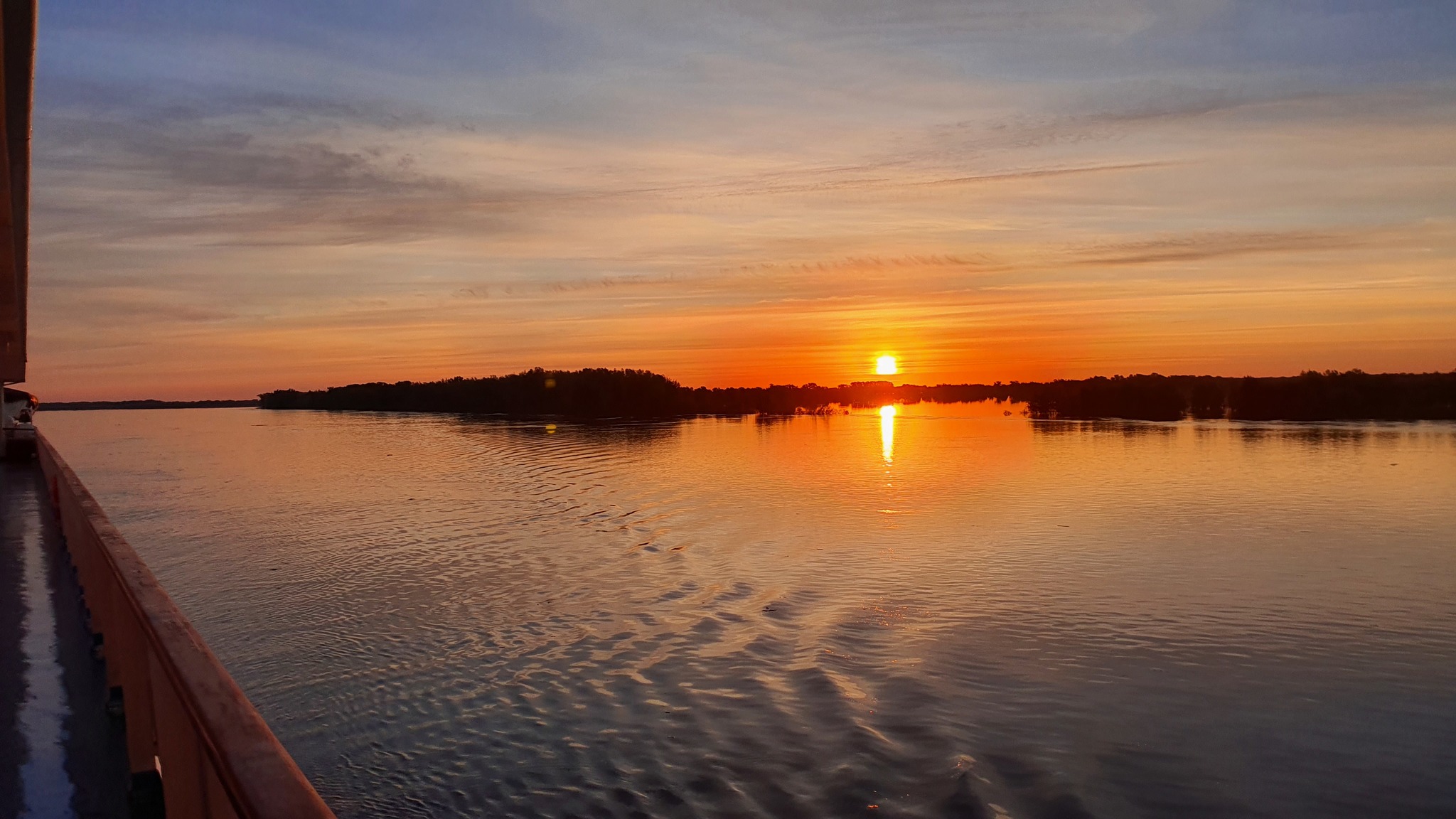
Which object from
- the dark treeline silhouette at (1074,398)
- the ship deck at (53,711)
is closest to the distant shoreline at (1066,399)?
the dark treeline silhouette at (1074,398)

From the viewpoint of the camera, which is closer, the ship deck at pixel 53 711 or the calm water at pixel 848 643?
the ship deck at pixel 53 711

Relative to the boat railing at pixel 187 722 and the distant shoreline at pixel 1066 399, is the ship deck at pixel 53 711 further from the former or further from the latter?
→ the distant shoreline at pixel 1066 399

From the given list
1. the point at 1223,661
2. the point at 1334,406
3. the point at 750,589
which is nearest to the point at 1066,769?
the point at 1223,661

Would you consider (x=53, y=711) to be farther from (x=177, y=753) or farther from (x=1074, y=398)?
(x=1074, y=398)

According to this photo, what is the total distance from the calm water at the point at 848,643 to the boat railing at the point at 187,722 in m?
3.14

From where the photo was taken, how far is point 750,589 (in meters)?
13.2

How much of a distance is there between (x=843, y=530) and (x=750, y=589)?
214 inches

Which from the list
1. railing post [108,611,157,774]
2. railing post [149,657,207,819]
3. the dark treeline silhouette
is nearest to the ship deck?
railing post [108,611,157,774]

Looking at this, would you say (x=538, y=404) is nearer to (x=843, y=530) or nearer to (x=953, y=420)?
(x=953, y=420)

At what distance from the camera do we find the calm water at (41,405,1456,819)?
281 inches

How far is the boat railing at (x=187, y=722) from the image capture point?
1.65 metres

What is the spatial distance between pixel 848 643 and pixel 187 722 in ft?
28.7

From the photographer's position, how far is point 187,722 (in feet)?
7.69

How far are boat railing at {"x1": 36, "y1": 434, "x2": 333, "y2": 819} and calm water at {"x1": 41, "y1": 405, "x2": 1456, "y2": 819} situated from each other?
123 inches
